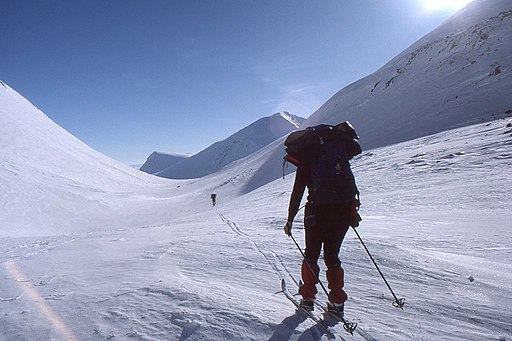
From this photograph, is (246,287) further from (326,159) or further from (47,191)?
(47,191)

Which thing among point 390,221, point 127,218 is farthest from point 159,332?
point 127,218

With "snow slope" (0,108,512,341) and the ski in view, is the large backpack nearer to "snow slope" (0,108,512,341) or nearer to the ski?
the ski

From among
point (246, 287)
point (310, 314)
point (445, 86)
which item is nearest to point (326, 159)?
point (310, 314)

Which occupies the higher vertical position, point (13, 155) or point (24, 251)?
point (13, 155)

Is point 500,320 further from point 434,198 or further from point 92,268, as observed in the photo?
point 434,198

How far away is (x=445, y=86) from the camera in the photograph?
147 ft

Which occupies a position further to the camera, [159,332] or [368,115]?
[368,115]

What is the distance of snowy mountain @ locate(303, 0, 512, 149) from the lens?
35031mm

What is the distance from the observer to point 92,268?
16.8 feet

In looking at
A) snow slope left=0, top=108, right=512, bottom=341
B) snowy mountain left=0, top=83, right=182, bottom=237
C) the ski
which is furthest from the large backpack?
snowy mountain left=0, top=83, right=182, bottom=237

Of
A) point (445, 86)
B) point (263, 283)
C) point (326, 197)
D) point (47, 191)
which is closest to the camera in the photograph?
point (326, 197)

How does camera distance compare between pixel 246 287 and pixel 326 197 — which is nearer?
pixel 326 197

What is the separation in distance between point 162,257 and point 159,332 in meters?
2.95

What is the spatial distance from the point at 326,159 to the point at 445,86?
2005 inches
